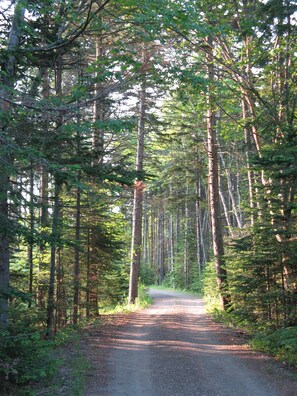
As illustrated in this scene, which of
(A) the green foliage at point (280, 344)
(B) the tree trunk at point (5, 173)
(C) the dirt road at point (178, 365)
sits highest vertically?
(B) the tree trunk at point (5, 173)

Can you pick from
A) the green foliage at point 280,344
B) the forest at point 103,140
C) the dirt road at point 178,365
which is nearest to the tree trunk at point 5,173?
the forest at point 103,140

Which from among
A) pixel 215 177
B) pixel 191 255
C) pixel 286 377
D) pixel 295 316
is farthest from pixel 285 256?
pixel 191 255

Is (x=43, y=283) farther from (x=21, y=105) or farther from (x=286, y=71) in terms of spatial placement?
(x=286, y=71)

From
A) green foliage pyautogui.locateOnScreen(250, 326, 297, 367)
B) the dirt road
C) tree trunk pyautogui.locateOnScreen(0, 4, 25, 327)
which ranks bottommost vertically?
the dirt road

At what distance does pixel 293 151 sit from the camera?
6.82m

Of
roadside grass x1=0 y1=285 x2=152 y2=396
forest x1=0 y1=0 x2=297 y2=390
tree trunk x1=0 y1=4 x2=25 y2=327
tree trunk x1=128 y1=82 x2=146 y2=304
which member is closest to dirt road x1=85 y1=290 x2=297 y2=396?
roadside grass x1=0 y1=285 x2=152 y2=396

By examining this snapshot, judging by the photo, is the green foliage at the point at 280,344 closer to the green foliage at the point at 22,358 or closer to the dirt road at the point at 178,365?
the dirt road at the point at 178,365

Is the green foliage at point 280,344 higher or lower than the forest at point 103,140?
lower

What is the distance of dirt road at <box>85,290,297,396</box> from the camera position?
6.26m

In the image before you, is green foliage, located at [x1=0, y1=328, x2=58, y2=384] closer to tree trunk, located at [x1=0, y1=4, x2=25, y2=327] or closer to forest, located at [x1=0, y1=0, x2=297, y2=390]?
forest, located at [x1=0, y1=0, x2=297, y2=390]

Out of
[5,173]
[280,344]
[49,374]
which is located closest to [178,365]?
[280,344]

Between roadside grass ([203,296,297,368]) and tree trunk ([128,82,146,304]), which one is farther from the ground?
tree trunk ([128,82,146,304])

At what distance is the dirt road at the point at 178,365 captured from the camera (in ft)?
20.5

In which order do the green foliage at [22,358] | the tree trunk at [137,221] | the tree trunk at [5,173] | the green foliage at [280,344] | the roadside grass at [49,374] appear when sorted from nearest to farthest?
1. the green foliage at [22,358]
2. the roadside grass at [49,374]
3. the tree trunk at [5,173]
4. the green foliage at [280,344]
5. the tree trunk at [137,221]
